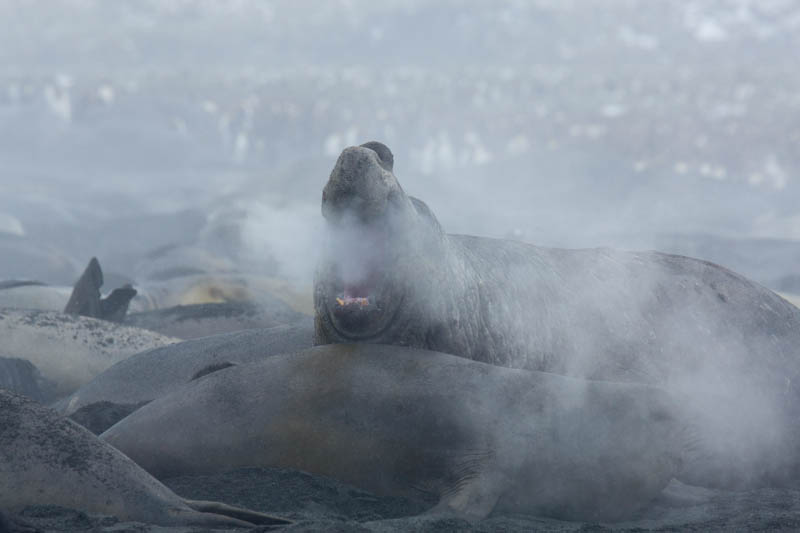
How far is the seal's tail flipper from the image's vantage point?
7730 millimetres

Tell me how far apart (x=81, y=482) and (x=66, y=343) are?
142 inches

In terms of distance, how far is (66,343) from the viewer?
21.2ft

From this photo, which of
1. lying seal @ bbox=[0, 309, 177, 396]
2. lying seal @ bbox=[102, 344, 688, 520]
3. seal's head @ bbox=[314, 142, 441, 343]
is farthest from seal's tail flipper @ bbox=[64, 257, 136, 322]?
lying seal @ bbox=[102, 344, 688, 520]

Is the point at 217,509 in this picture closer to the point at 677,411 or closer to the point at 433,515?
the point at 433,515

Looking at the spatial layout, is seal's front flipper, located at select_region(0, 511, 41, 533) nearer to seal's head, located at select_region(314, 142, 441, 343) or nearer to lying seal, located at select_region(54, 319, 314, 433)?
seal's head, located at select_region(314, 142, 441, 343)

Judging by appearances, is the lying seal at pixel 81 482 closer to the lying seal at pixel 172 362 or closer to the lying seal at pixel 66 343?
the lying seal at pixel 172 362

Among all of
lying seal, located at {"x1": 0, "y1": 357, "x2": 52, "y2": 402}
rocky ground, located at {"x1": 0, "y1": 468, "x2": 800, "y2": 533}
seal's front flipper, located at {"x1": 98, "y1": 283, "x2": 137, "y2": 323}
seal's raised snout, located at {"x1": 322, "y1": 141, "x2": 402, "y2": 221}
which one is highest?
seal's raised snout, located at {"x1": 322, "y1": 141, "x2": 402, "y2": 221}

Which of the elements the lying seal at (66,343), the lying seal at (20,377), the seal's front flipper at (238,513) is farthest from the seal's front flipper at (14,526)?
the lying seal at (66,343)

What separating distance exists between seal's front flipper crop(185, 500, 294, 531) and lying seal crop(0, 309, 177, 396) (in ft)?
11.2

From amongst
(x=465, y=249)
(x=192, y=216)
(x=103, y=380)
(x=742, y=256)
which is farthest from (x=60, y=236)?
(x=465, y=249)

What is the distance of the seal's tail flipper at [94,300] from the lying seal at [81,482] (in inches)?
184

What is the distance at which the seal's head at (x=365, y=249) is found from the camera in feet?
12.7

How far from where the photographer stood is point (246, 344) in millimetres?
5484

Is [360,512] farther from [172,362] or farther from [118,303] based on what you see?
[118,303]
